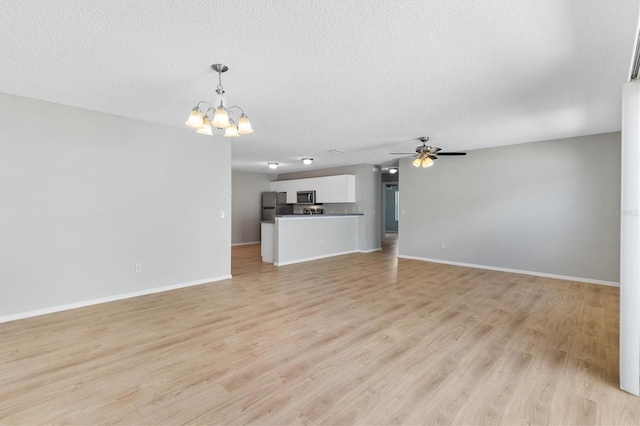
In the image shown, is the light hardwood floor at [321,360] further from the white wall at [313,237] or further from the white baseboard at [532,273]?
the white wall at [313,237]

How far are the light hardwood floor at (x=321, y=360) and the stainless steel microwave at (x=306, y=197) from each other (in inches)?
192

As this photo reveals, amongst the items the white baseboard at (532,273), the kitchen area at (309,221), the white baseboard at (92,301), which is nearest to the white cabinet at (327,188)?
the kitchen area at (309,221)

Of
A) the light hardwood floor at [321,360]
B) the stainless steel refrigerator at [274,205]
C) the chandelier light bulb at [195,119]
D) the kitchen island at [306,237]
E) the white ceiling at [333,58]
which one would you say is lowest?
the light hardwood floor at [321,360]

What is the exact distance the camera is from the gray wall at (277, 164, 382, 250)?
812cm

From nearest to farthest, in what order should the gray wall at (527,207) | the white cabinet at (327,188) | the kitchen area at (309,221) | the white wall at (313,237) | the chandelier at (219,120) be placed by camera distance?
the chandelier at (219,120) < the gray wall at (527,207) < the white wall at (313,237) < the kitchen area at (309,221) < the white cabinet at (327,188)

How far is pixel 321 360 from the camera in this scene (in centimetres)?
237

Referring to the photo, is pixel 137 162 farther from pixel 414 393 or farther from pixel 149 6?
pixel 414 393

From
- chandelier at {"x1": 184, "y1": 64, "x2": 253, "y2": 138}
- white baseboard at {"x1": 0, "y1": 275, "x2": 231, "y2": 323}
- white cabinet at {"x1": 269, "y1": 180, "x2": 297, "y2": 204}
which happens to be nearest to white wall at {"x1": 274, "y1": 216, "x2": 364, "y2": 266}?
white baseboard at {"x1": 0, "y1": 275, "x2": 231, "y2": 323}

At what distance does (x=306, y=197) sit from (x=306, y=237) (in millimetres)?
2420

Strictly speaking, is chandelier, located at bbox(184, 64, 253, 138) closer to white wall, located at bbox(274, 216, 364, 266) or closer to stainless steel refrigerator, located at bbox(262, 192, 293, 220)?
white wall, located at bbox(274, 216, 364, 266)

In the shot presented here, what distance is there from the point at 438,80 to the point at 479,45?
2.04 feet

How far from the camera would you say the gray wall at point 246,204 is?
942cm

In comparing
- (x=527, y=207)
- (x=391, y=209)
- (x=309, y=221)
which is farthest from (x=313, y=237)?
(x=391, y=209)

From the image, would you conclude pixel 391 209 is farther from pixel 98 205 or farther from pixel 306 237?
pixel 98 205
